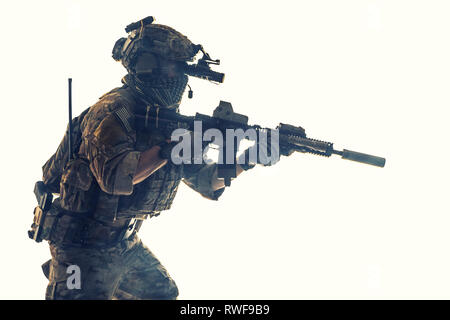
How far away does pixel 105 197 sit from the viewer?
511 cm

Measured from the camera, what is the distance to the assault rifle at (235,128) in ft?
16.7

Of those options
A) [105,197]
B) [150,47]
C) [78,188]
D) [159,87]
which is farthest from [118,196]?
[150,47]

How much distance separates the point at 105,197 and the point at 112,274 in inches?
33.9

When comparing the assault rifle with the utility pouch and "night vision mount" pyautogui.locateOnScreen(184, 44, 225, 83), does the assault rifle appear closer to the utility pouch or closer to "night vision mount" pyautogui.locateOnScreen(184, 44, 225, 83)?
"night vision mount" pyautogui.locateOnScreen(184, 44, 225, 83)

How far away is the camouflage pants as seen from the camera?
512cm

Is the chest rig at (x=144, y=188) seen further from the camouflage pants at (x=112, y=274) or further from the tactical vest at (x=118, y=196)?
the camouflage pants at (x=112, y=274)

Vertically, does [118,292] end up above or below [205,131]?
below

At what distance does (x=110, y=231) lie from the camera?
5.30 m

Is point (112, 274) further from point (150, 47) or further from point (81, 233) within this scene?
point (150, 47)

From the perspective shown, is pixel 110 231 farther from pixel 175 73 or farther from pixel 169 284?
pixel 175 73

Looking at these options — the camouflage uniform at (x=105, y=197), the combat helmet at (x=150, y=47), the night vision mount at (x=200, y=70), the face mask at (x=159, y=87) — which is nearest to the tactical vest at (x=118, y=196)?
the camouflage uniform at (x=105, y=197)

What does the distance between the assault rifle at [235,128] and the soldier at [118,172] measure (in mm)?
158
